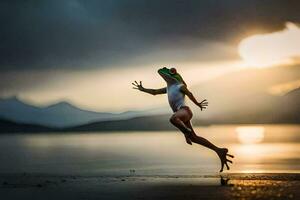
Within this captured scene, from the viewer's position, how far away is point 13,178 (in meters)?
26.2

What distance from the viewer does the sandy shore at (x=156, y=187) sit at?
20078mm

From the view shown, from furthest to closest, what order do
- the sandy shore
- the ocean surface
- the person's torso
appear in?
the ocean surface
the person's torso
the sandy shore

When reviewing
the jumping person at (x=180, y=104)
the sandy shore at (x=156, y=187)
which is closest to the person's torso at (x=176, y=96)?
the jumping person at (x=180, y=104)

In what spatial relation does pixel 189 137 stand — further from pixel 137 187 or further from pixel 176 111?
pixel 137 187

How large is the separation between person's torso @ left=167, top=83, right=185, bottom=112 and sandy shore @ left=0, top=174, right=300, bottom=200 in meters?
2.69

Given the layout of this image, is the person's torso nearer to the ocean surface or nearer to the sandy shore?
the sandy shore

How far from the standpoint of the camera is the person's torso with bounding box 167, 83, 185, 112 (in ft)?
75.0

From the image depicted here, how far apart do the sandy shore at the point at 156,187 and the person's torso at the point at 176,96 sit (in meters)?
2.69

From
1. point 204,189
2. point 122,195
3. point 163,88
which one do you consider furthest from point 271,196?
point 163,88

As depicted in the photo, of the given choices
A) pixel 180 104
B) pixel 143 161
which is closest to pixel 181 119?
pixel 180 104

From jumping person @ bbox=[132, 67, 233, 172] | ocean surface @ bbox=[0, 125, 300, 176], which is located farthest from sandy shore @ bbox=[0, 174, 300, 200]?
ocean surface @ bbox=[0, 125, 300, 176]

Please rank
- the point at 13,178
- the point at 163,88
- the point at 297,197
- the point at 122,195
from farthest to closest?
1. the point at 13,178
2. the point at 163,88
3. the point at 122,195
4. the point at 297,197

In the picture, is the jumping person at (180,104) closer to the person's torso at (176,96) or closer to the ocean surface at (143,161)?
the person's torso at (176,96)

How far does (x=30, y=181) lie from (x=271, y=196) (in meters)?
9.54
